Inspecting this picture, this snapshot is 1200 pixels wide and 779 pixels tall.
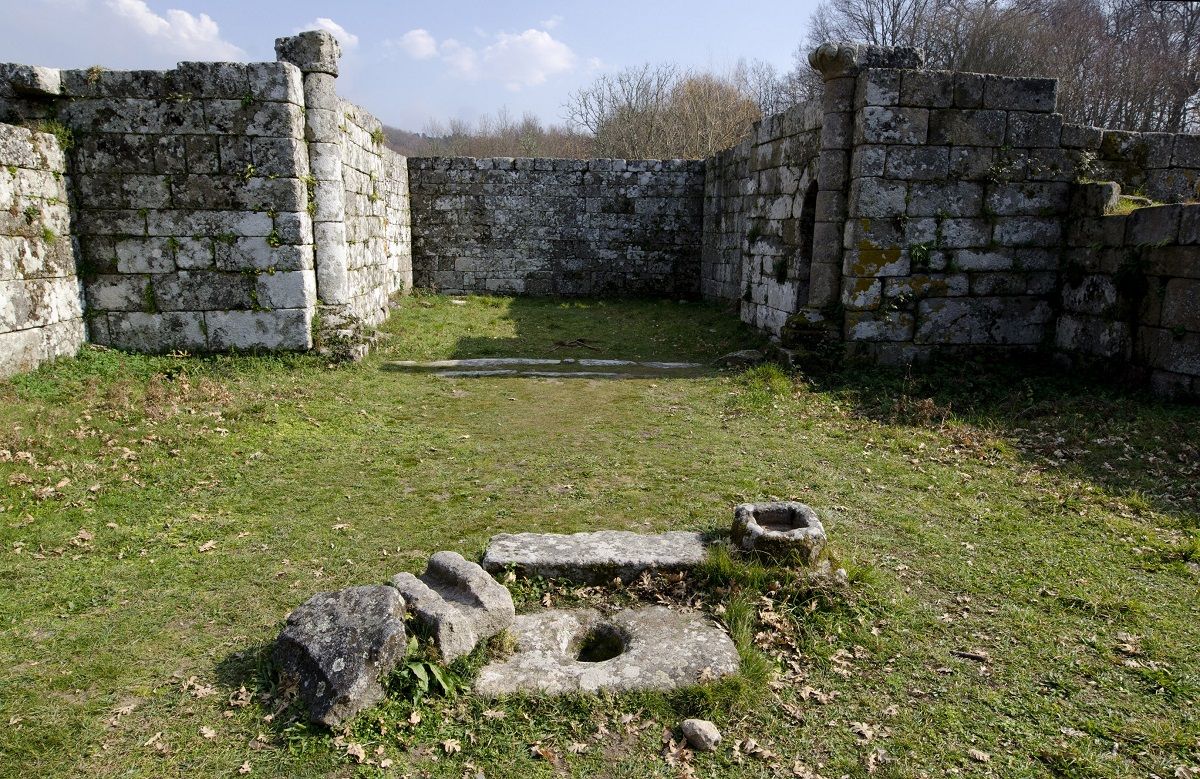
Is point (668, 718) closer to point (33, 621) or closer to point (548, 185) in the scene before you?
point (33, 621)

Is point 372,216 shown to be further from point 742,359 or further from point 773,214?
point 742,359

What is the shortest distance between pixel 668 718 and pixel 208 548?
329 centimetres

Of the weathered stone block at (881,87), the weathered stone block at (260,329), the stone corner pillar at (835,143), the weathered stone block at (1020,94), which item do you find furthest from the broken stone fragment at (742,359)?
the weathered stone block at (260,329)

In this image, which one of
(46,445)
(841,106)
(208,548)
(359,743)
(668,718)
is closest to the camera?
(359,743)

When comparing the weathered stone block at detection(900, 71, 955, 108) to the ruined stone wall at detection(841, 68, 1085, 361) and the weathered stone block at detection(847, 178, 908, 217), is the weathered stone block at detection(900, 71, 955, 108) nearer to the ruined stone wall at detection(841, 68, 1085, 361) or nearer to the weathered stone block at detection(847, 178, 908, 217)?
the ruined stone wall at detection(841, 68, 1085, 361)

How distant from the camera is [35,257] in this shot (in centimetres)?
820

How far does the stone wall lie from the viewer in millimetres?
7695

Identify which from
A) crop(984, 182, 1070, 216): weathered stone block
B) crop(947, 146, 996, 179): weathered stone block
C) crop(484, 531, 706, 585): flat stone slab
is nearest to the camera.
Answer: crop(484, 531, 706, 585): flat stone slab

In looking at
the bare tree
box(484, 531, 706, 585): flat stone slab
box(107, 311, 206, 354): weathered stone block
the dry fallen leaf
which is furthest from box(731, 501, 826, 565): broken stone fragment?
the bare tree

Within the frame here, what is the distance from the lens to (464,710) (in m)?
3.39

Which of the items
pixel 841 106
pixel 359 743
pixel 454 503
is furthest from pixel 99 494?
pixel 841 106

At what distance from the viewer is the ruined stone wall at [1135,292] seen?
7668 millimetres

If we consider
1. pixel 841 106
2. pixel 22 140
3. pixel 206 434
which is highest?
pixel 841 106

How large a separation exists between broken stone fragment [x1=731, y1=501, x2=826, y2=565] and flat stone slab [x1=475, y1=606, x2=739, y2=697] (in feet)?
2.07
